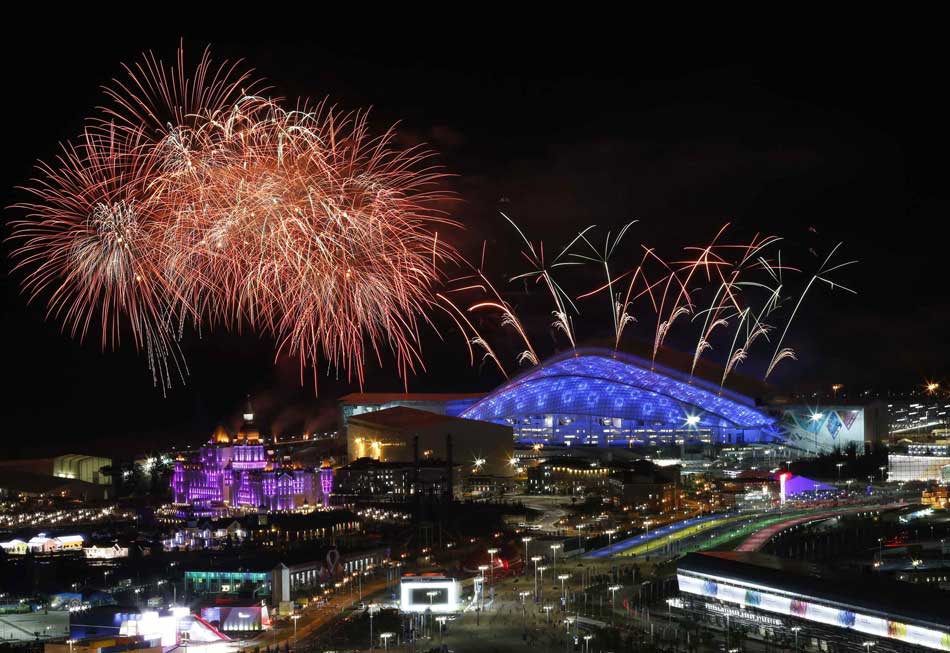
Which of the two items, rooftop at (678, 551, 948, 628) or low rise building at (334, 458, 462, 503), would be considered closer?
rooftop at (678, 551, 948, 628)

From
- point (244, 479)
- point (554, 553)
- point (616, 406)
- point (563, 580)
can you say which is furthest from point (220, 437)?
point (563, 580)

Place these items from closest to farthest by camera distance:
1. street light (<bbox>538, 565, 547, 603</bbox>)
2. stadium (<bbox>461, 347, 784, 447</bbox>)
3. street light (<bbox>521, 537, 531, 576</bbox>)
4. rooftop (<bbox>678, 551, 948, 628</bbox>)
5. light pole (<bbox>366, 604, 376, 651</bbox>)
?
rooftop (<bbox>678, 551, 948, 628</bbox>)
light pole (<bbox>366, 604, 376, 651</bbox>)
street light (<bbox>538, 565, 547, 603</bbox>)
street light (<bbox>521, 537, 531, 576</bbox>)
stadium (<bbox>461, 347, 784, 447</bbox>)

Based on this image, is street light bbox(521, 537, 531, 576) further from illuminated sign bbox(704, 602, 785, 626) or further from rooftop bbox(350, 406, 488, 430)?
rooftop bbox(350, 406, 488, 430)

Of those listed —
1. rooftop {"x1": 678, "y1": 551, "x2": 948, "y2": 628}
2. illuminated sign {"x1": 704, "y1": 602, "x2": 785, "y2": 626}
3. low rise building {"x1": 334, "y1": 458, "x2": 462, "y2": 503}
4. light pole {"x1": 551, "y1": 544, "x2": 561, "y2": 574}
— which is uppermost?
low rise building {"x1": 334, "y1": 458, "x2": 462, "y2": 503}

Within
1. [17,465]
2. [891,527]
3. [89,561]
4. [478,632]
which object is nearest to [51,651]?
[478,632]

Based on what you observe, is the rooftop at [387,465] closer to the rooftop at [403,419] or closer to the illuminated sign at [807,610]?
the rooftop at [403,419]

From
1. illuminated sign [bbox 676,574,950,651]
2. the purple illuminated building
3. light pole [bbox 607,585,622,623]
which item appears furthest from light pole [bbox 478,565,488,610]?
the purple illuminated building

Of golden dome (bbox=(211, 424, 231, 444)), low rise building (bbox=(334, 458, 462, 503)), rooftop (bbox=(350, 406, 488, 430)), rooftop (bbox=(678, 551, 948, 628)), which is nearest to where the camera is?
rooftop (bbox=(678, 551, 948, 628))
